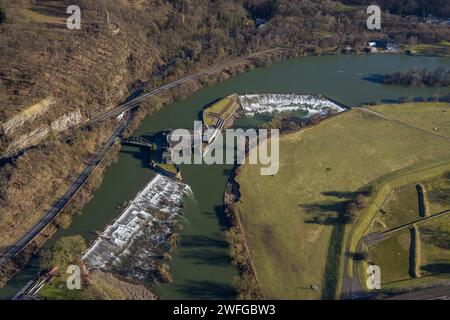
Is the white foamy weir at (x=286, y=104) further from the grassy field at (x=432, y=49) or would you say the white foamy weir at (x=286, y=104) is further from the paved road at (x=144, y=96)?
the grassy field at (x=432, y=49)

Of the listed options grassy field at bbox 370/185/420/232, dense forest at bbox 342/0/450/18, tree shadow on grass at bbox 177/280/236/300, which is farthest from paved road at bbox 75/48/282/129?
dense forest at bbox 342/0/450/18

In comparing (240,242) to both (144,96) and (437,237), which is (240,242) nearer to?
(437,237)

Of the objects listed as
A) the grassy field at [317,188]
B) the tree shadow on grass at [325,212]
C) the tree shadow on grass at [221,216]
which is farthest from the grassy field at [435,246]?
the tree shadow on grass at [221,216]

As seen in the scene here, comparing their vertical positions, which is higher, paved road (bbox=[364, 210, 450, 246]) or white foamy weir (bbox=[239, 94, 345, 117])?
white foamy weir (bbox=[239, 94, 345, 117])

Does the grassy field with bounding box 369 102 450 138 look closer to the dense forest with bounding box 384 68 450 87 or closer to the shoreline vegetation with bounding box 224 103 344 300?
the dense forest with bounding box 384 68 450 87

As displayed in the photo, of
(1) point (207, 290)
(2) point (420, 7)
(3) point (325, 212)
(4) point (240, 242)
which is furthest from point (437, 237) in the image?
(2) point (420, 7)
